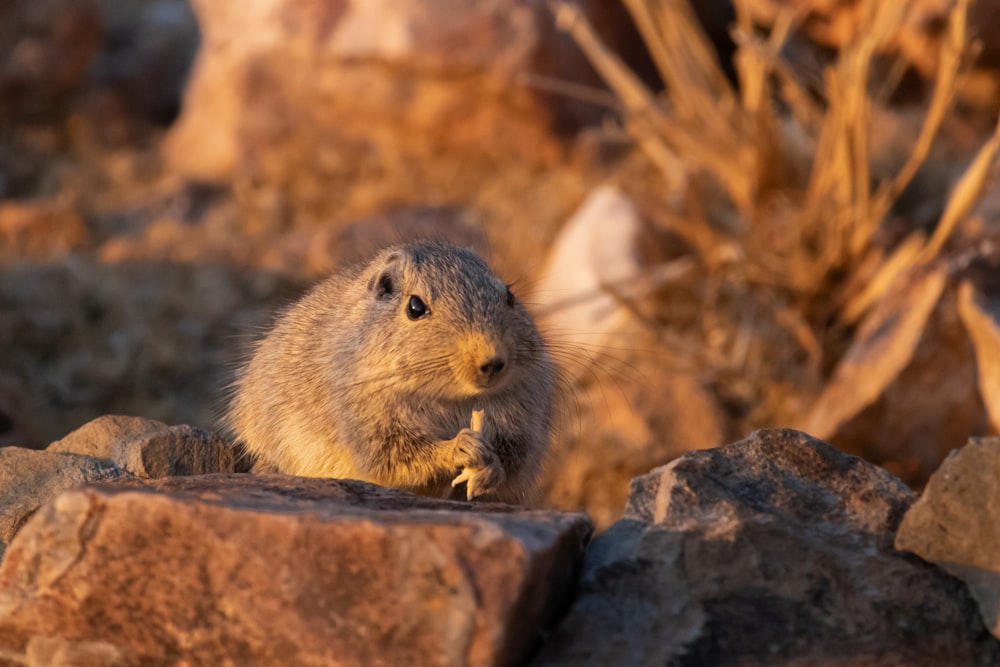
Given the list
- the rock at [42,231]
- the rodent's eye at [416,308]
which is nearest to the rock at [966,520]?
the rodent's eye at [416,308]

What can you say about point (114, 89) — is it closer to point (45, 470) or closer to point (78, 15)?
point (78, 15)

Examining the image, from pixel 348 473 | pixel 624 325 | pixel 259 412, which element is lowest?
pixel 348 473

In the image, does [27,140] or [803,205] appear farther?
[27,140]

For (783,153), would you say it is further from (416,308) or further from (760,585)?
(760,585)

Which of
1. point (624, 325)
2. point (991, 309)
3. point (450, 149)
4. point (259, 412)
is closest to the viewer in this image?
point (259, 412)

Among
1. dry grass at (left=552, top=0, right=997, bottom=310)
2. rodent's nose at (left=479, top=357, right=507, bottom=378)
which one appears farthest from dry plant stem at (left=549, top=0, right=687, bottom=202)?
rodent's nose at (left=479, top=357, right=507, bottom=378)

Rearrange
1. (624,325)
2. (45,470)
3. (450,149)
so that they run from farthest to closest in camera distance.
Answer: (450,149), (624,325), (45,470)

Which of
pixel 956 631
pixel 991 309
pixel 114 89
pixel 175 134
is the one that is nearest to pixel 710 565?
pixel 956 631

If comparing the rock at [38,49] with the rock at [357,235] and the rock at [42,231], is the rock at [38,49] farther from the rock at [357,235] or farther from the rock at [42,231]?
the rock at [357,235]
